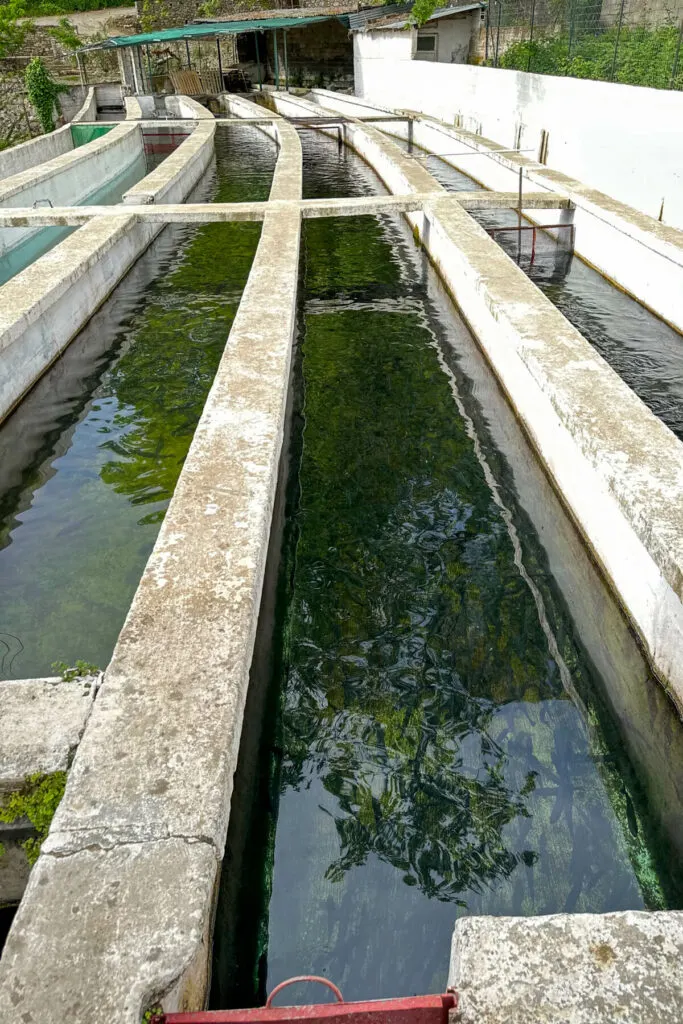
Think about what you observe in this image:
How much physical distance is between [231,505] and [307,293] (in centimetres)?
704

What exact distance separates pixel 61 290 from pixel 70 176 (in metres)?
9.29

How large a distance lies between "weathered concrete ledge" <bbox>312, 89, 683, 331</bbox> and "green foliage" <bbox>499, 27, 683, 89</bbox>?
68.3 inches

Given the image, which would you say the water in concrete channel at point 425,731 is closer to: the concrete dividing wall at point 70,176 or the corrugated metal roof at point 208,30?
the concrete dividing wall at point 70,176

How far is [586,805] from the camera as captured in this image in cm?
361

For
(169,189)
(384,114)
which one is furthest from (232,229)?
(384,114)

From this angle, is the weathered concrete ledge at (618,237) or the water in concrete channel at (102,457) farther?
the weathered concrete ledge at (618,237)

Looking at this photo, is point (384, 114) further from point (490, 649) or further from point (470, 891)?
point (470, 891)

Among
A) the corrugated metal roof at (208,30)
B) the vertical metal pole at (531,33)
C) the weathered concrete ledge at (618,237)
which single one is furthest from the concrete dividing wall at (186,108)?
the weathered concrete ledge at (618,237)

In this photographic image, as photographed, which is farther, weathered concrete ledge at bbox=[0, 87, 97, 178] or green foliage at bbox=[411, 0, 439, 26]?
green foliage at bbox=[411, 0, 439, 26]

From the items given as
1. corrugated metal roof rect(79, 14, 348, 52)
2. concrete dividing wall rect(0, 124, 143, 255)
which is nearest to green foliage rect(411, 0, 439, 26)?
corrugated metal roof rect(79, 14, 348, 52)

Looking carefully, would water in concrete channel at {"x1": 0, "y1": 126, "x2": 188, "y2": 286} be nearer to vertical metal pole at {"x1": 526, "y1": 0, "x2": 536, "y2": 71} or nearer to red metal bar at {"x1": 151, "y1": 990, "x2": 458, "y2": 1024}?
vertical metal pole at {"x1": 526, "y1": 0, "x2": 536, "y2": 71}

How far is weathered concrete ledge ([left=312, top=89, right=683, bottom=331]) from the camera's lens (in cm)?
866

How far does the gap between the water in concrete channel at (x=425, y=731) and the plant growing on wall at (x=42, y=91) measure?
34045 millimetres

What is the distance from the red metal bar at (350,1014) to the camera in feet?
6.98
